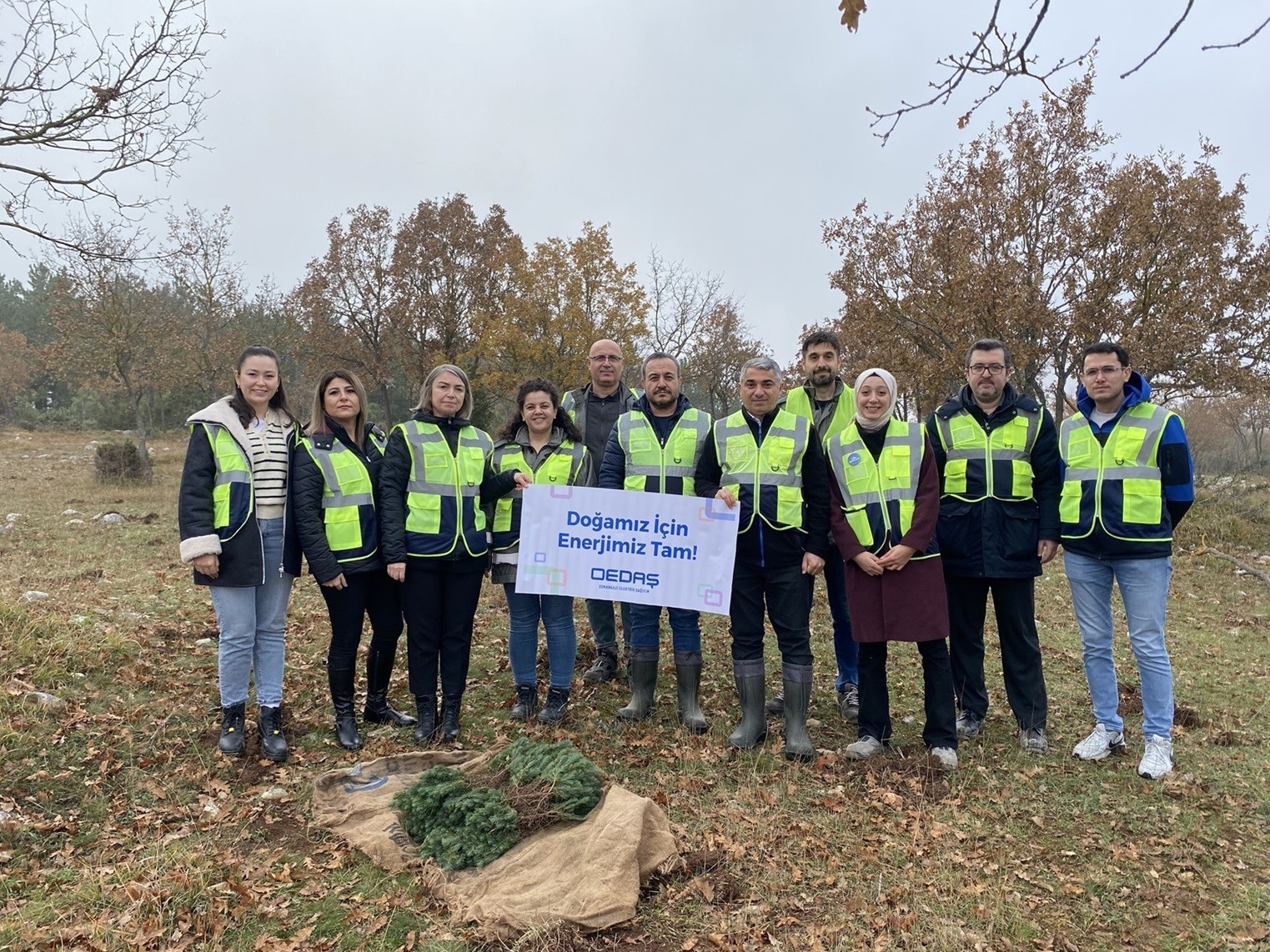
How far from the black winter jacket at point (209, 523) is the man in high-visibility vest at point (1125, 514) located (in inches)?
209

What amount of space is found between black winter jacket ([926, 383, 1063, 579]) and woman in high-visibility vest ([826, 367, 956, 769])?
343 mm

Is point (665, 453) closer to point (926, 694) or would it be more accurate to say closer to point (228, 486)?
point (926, 694)

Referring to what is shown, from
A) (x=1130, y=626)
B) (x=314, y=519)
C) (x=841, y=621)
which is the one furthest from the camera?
(x=841, y=621)

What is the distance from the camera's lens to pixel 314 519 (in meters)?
A: 4.89

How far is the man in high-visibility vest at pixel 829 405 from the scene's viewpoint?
5.59m

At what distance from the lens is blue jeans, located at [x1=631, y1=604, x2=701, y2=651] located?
5.41 meters

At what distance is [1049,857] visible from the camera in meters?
3.97

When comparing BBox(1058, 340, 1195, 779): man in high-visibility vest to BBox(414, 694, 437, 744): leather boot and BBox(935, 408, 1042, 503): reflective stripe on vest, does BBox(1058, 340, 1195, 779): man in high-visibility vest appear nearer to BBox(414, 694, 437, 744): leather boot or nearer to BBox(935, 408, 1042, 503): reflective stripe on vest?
BBox(935, 408, 1042, 503): reflective stripe on vest

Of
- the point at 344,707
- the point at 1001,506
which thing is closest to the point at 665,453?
the point at 1001,506

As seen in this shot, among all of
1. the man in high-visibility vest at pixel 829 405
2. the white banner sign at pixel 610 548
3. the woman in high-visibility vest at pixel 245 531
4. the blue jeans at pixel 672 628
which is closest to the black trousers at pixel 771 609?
the white banner sign at pixel 610 548

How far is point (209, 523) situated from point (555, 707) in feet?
8.67

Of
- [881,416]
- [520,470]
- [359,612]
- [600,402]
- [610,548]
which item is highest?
[600,402]

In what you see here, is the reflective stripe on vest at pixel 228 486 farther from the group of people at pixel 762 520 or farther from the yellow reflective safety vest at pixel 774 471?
the yellow reflective safety vest at pixel 774 471

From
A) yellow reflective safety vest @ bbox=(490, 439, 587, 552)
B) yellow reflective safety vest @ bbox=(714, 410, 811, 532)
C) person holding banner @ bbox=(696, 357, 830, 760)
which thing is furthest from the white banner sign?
yellow reflective safety vest @ bbox=(714, 410, 811, 532)
